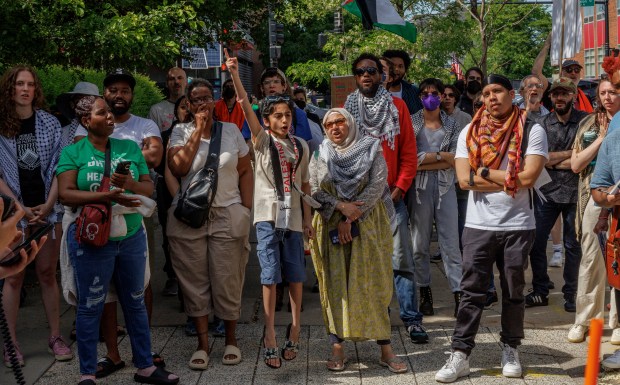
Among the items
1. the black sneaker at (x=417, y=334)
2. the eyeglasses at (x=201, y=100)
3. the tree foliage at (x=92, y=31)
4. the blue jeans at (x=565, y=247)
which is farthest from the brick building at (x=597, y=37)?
the eyeglasses at (x=201, y=100)

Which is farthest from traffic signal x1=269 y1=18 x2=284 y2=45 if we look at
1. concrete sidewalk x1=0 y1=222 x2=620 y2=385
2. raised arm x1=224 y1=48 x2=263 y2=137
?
raised arm x1=224 y1=48 x2=263 y2=137

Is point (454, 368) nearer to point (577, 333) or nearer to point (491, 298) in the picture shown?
point (577, 333)

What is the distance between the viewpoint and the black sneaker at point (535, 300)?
297 inches

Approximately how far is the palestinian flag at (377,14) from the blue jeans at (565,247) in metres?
3.08

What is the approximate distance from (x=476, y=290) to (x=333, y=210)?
1.09 m

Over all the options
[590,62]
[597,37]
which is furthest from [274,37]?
[590,62]

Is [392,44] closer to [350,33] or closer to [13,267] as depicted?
[350,33]

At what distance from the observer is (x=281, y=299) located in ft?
24.6

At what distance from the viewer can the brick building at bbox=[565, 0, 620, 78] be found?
53969 mm

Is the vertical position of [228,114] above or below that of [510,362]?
above

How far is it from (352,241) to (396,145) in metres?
1.08

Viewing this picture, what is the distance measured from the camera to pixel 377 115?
6363 mm

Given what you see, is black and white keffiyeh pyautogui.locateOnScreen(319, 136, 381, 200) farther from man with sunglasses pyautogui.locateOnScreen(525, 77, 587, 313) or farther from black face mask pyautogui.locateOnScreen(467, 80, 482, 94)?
black face mask pyautogui.locateOnScreen(467, 80, 482, 94)

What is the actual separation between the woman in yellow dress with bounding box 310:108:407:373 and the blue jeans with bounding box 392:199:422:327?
635mm
